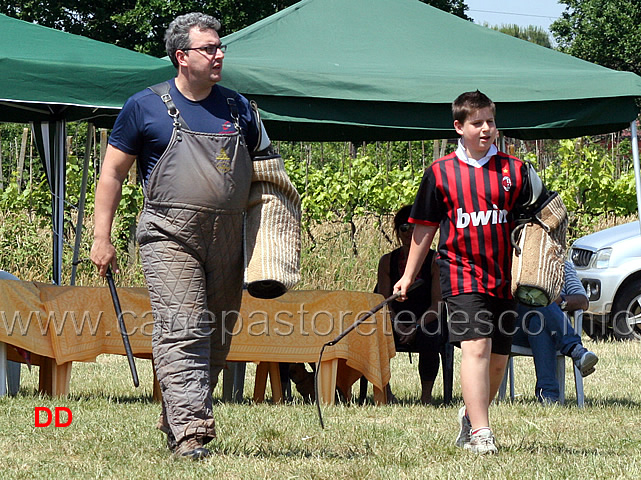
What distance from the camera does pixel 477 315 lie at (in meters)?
4.15

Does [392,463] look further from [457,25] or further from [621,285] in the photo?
[621,285]

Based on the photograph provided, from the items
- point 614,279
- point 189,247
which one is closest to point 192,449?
point 189,247

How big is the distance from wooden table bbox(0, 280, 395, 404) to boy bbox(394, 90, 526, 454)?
6.36 feet

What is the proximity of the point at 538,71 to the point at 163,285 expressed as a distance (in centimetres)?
385

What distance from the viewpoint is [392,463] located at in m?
3.94

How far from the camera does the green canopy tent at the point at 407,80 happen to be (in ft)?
20.9

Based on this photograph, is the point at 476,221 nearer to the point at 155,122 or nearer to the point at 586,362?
the point at 155,122

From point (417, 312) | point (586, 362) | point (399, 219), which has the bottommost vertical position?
point (586, 362)

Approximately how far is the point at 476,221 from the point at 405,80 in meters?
2.59

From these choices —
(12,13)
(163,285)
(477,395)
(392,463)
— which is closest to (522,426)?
(477,395)

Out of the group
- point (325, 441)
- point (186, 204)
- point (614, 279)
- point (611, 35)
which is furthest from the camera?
point (611, 35)

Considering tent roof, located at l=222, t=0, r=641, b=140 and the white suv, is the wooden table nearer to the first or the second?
tent roof, located at l=222, t=0, r=641, b=140

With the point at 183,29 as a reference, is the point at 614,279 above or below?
below

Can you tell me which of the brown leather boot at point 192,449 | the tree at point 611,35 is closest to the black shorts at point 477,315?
the brown leather boot at point 192,449
